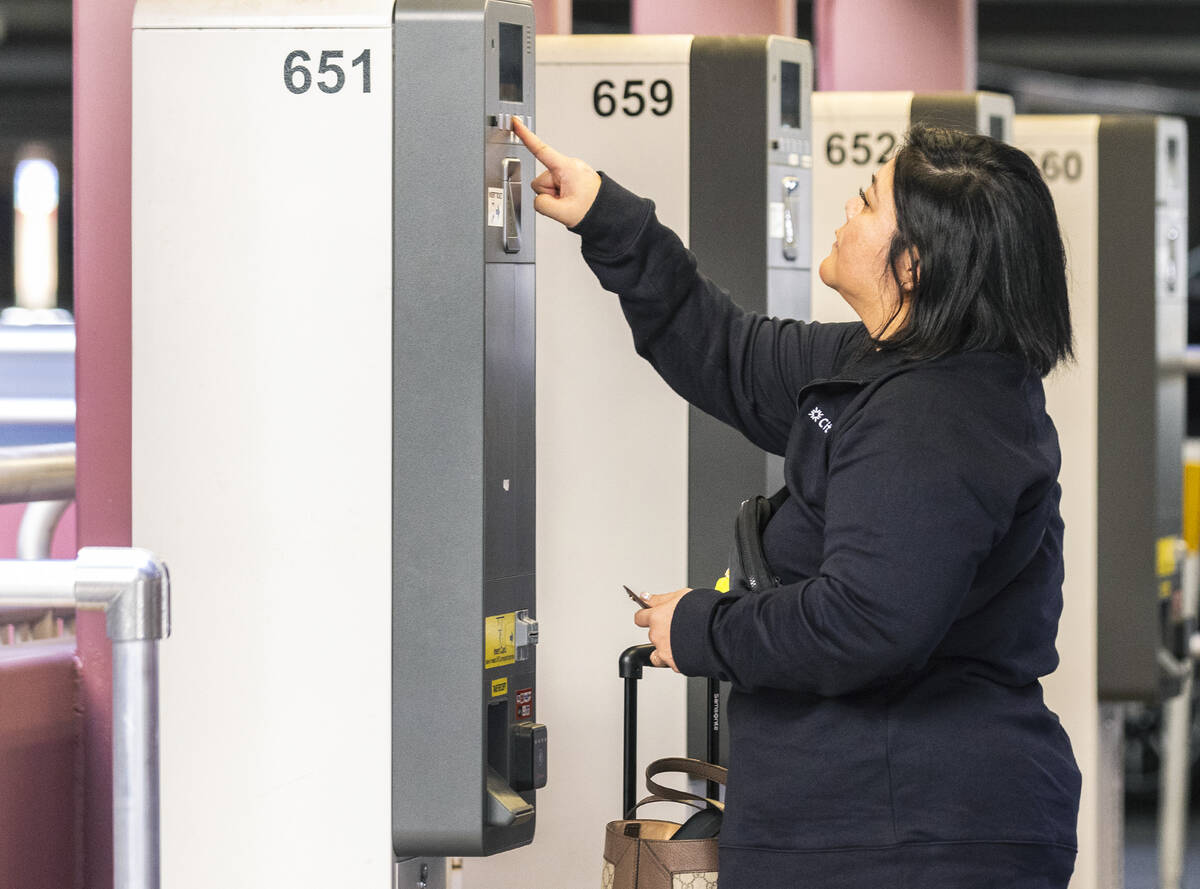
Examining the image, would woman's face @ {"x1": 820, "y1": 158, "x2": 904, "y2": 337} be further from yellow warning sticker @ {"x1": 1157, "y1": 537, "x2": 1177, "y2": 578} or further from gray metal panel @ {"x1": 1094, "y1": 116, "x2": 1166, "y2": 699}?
yellow warning sticker @ {"x1": 1157, "y1": 537, "x2": 1177, "y2": 578}

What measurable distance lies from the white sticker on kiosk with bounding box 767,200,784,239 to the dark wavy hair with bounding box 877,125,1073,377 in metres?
1.06

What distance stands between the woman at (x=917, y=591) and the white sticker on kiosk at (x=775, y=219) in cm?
99

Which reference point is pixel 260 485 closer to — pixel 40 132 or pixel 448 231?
pixel 448 231

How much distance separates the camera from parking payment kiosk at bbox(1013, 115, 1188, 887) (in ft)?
13.2

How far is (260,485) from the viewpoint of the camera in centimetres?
217

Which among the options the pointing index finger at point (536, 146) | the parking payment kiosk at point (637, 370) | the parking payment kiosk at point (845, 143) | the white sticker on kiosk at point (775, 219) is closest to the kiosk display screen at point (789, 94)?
the parking payment kiosk at point (637, 370)

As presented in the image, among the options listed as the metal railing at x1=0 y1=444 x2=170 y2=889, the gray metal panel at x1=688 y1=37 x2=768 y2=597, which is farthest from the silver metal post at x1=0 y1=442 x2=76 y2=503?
the metal railing at x1=0 y1=444 x2=170 y2=889

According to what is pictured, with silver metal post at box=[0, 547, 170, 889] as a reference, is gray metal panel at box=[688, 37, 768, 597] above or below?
above

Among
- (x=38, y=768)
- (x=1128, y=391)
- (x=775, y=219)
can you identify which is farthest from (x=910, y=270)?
(x=1128, y=391)

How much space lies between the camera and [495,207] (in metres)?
2.14

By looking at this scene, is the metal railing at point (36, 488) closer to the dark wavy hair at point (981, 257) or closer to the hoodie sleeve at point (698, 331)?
the hoodie sleeve at point (698, 331)

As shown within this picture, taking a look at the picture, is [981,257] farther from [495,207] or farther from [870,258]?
[495,207]

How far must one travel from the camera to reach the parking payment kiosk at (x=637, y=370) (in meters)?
2.99

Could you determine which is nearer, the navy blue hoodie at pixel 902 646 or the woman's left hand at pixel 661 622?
the navy blue hoodie at pixel 902 646
